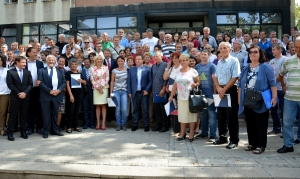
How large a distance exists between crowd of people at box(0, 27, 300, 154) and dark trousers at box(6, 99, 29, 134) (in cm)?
2

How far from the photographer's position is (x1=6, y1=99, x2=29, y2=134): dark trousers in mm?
6777

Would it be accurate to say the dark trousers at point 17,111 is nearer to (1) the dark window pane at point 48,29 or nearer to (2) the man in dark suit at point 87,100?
(2) the man in dark suit at point 87,100

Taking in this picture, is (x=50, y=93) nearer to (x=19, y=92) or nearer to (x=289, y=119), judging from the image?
(x=19, y=92)

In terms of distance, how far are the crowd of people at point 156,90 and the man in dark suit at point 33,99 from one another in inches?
1.0

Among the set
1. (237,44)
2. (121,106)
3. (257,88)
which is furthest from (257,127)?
(121,106)

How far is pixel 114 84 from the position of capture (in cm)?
798

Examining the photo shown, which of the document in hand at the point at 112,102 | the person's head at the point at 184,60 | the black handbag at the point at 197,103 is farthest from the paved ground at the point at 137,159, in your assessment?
the person's head at the point at 184,60

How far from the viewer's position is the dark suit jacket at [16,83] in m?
6.71

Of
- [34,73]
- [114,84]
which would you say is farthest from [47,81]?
[114,84]

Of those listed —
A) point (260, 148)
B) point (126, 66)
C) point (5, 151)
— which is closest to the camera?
point (260, 148)

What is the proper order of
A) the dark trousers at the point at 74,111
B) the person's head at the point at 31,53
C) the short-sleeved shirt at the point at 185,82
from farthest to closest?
the dark trousers at the point at 74,111, the person's head at the point at 31,53, the short-sleeved shirt at the point at 185,82

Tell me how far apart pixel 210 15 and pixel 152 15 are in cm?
341

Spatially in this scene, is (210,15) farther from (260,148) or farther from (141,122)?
(260,148)

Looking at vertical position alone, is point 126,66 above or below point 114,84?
above
